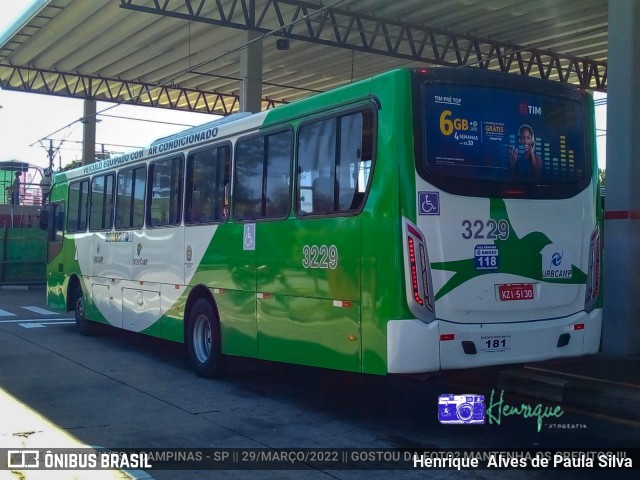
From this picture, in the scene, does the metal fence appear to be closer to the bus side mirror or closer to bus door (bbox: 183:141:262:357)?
the bus side mirror

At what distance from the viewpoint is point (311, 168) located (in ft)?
27.1

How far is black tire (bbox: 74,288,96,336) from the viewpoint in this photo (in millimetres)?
15164

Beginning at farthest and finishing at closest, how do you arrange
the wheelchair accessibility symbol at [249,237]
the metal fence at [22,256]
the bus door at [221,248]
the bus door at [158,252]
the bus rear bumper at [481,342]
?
the metal fence at [22,256], the bus door at [158,252], the bus door at [221,248], the wheelchair accessibility symbol at [249,237], the bus rear bumper at [481,342]

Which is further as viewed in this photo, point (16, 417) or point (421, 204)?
point (16, 417)

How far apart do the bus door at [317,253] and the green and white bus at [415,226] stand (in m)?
0.02

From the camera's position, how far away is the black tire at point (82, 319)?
49.8 ft

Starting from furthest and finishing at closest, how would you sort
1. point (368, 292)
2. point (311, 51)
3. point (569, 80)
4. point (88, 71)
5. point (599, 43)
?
point (88, 71)
point (569, 80)
point (311, 51)
point (599, 43)
point (368, 292)

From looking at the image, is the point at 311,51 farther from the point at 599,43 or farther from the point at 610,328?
the point at 610,328

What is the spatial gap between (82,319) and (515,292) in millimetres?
10132

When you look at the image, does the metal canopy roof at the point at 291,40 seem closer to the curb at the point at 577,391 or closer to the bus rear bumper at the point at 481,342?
the curb at the point at 577,391

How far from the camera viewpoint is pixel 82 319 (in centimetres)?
1526

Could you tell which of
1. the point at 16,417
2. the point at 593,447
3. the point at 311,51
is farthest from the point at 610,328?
the point at 311,51

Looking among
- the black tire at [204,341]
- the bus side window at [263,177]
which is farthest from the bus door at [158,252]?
the bus side window at [263,177]

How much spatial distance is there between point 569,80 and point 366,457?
20.6 m
